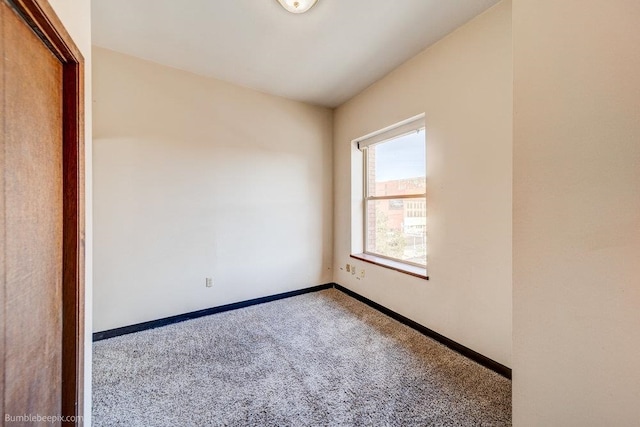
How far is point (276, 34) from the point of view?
2107mm

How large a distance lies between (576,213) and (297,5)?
6.63 ft

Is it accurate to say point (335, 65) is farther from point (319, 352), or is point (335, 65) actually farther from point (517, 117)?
point (319, 352)

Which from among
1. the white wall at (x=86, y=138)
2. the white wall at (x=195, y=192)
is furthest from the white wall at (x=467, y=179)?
the white wall at (x=86, y=138)

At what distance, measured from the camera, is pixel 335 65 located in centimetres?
257

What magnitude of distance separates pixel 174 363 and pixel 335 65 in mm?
3079

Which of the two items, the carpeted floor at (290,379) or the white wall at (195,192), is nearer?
the carpeted floor at (290,379)

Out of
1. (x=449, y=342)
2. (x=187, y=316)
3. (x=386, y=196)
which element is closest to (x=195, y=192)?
(x=187, y=316)

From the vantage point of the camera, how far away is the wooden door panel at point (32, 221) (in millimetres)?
683

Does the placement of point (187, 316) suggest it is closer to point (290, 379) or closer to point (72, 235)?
point (290, 379)

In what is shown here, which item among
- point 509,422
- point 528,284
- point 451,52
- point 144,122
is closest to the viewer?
point 528,284

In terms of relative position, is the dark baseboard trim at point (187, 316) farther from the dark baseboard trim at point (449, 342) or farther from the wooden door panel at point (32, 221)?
the wooden door panel at point (32, 221)

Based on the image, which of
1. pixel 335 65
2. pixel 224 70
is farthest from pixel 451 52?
pixel 224 70

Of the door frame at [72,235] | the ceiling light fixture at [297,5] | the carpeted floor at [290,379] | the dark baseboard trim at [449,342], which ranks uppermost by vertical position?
the ceiling light fixture at [297,5]

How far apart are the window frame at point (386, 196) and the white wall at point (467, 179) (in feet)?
0.34
